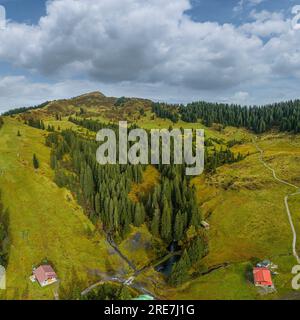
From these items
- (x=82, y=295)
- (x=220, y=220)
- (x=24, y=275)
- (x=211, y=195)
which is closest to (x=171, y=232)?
(x=220, y=220)

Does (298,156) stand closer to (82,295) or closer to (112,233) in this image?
(112,233)

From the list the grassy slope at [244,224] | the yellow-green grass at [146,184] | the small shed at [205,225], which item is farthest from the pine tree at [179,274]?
the yellow-green grass at [146,184]

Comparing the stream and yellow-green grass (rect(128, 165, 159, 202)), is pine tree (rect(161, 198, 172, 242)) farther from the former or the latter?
yellow-green grass (rect(128, 165, 159, 202))

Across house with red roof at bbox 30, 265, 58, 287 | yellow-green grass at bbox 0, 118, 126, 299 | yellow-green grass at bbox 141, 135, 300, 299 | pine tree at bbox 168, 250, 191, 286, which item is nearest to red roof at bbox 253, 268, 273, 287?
yellow-green grass at bbox 141, 135, 300, 299

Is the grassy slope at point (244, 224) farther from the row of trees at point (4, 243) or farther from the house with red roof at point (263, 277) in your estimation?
the row of trees at point (4, 243)

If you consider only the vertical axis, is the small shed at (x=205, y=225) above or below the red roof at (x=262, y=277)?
above

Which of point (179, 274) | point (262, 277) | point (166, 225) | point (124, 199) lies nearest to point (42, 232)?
point (124, 199)

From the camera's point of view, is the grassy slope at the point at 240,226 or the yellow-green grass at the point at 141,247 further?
the yellow-green grass at the point at 141,247

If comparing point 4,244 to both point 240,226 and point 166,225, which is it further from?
point 240,226

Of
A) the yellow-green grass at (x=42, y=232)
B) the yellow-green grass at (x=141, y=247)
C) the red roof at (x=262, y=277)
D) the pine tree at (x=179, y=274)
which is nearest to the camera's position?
the red roof at (x=262, y=277)
